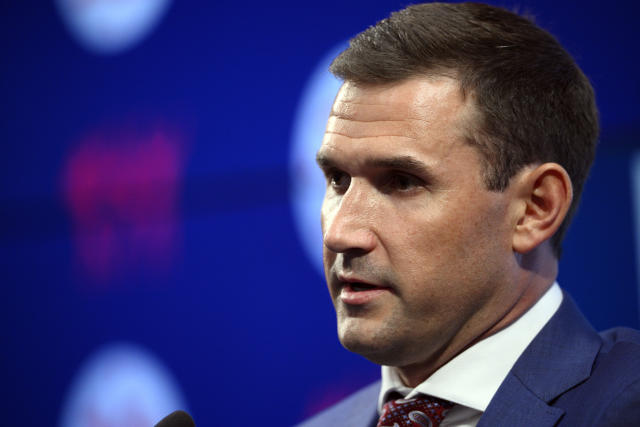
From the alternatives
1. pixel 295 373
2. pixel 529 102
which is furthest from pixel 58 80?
pixel 529 102

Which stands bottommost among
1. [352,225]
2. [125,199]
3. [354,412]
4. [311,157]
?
[354,412]

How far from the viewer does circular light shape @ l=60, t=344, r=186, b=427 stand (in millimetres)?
2439

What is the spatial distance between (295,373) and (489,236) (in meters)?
1.15

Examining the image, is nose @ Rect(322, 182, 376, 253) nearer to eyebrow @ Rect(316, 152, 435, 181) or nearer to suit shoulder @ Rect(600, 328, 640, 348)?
eyebrow @ Rect(316, 152, 435, 181)

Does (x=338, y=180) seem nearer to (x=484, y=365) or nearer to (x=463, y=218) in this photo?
(x=463, y=218)

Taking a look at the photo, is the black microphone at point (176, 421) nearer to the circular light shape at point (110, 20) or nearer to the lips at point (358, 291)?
the lips at point (358, 291)

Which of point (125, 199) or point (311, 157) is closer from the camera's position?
point (311, 157)

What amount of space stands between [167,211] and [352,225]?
1.26 metres

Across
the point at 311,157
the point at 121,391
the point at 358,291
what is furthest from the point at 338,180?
the point at 121,391

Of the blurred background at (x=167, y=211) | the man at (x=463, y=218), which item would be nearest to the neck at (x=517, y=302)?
the man at (x=463, y=218)

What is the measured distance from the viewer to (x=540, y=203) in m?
1.40

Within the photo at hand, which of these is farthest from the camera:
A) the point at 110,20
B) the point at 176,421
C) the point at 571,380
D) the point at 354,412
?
the point at 110,20

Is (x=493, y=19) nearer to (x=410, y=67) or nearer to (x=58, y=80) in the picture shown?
(x=410, y=67)

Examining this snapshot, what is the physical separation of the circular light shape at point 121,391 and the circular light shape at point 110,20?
1.10 m
